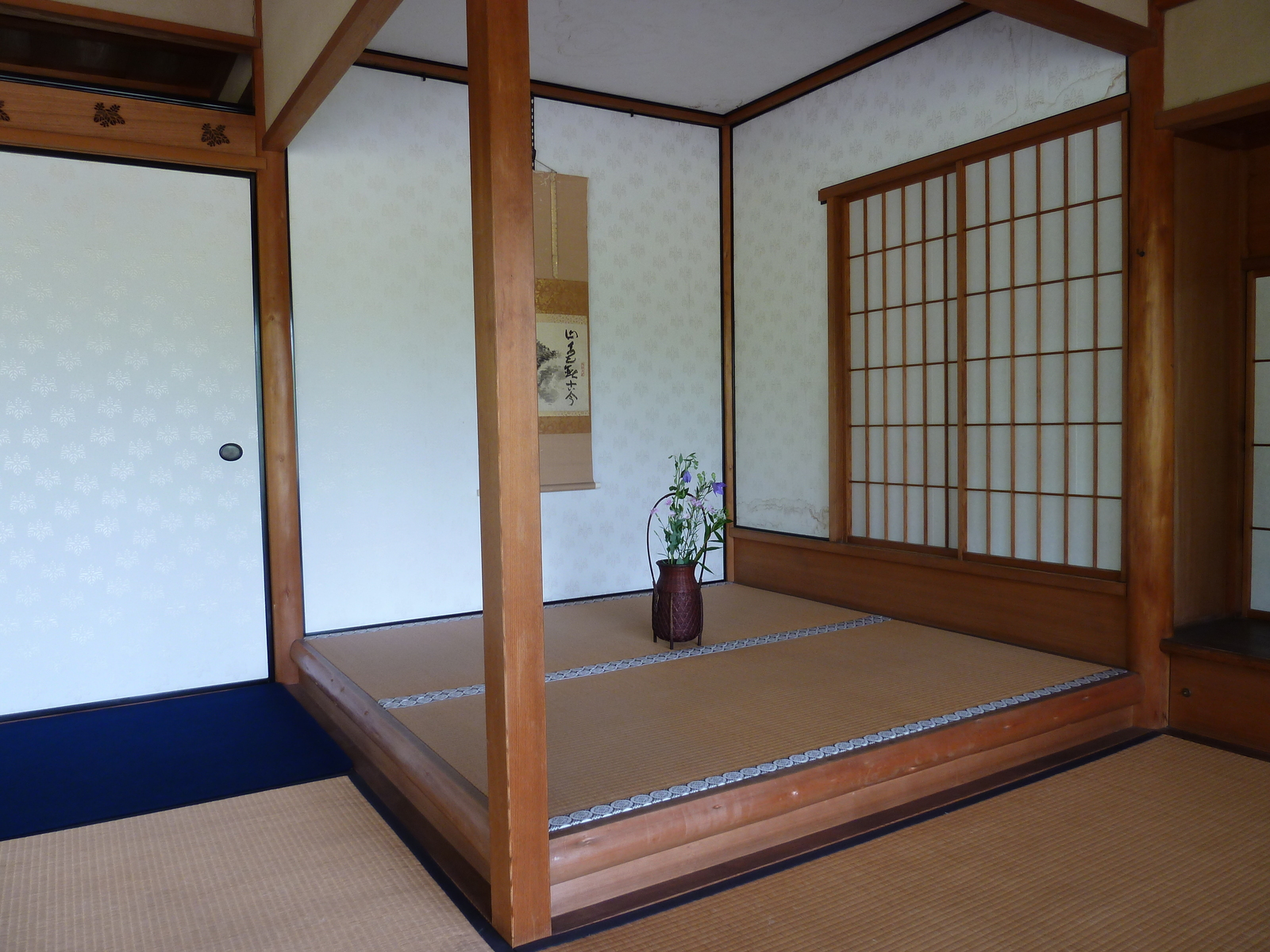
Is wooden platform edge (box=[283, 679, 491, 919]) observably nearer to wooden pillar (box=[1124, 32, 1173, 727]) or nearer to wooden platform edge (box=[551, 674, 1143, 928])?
wooden platform edge (box=[551, 674, 1143, 928])

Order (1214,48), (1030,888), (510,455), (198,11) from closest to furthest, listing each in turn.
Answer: (510,455) → (1030,888) → (1214,48) → (198,11)

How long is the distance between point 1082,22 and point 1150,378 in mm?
1167

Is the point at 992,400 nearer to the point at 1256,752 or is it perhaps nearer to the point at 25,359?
the point at 1256,752

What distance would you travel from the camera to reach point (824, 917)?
1871mm

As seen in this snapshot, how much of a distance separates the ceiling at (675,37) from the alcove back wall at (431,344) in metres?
0.27

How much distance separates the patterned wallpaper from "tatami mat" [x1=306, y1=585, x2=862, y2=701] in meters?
0.61

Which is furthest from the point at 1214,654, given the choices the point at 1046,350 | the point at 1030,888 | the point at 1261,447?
the point at 1030,888

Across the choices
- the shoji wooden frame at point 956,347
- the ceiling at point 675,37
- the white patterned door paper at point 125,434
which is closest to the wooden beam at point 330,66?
the white patterned door paper at point 125,434

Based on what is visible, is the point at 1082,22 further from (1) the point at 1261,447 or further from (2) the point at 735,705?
(2) the point at 735,705

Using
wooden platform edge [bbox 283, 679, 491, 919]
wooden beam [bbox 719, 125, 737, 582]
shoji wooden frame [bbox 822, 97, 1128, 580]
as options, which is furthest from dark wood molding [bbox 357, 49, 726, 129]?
wooden platform edge [bbox 283, 679, 491, 919]

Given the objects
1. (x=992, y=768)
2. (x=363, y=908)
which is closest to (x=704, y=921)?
(x=363, y=908)

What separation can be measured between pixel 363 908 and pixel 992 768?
71.5 inches

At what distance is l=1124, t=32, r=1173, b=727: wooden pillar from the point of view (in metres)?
2.99

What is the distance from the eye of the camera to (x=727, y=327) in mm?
5027
